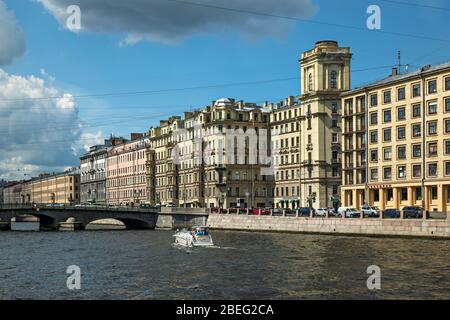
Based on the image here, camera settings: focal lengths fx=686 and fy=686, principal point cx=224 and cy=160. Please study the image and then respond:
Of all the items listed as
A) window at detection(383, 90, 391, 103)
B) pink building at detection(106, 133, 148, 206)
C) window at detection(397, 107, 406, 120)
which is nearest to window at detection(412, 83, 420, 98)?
window at detection(397, 107, 406, 120)

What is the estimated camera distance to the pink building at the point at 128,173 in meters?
174

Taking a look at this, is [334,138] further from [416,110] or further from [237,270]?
[237,270]

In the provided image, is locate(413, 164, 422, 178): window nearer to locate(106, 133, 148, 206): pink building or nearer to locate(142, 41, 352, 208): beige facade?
Result: locate(142, 41, 352, 208): beige facade

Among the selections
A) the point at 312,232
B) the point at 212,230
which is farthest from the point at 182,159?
the point at 312,232

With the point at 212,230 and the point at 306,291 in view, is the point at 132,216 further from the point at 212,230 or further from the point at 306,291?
the point at 306,291

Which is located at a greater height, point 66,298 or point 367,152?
point 367,152

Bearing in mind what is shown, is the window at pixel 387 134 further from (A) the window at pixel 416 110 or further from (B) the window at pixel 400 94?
(A) the window at pixel 416 110

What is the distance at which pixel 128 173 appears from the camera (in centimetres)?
18400

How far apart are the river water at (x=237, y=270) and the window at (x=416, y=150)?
75.9 ft

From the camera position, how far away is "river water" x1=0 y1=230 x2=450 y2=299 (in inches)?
1392

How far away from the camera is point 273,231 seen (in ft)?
292

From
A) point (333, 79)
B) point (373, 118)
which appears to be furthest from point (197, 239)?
point (333, 79)
